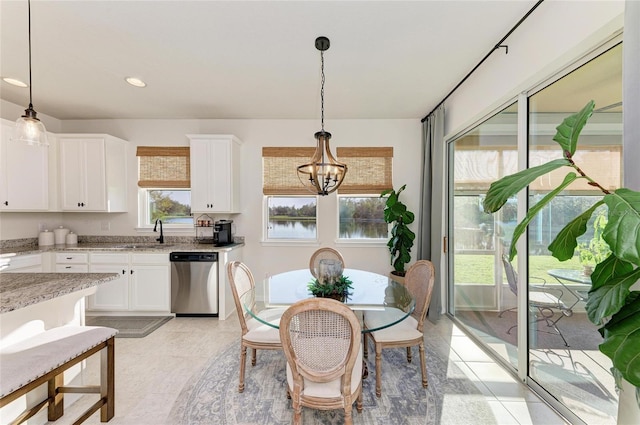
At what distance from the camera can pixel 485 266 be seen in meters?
2.72

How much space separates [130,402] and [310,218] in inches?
113

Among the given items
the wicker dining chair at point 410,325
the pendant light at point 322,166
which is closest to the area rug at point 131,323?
the wicker dining chair at point 410,325

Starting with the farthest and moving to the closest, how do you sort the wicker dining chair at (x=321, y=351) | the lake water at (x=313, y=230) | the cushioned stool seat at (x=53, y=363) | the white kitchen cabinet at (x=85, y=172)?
1. the lake water at (x=313, y=230)
2. the white kitchen cabinet at (x=85, y=172)
3. the wicker dining chair at (x=321, y=351)
4. the cushioned stool seat at (x=53, y=363)

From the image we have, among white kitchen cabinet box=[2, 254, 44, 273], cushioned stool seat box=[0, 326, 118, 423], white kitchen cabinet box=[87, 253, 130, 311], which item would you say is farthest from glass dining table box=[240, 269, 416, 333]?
white kitchen cabinet box=[2, 254, 44, 273]

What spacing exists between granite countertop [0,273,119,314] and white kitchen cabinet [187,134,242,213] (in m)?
1.96

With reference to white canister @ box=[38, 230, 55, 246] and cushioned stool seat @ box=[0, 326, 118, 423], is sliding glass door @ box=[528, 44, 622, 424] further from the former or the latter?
white canister @ box=[38, 230, 55, 246]

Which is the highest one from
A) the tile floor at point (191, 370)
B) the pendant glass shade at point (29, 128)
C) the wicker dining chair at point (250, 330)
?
the pendant glass shade at point (29, 128)

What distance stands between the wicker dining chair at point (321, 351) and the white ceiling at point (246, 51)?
6.71 ft

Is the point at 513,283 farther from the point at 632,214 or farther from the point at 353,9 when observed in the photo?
the point at 353,9

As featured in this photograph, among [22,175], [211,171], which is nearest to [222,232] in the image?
[211,171]

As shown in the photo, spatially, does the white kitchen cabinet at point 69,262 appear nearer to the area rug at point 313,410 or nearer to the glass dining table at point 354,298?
the area rug at point 313,410

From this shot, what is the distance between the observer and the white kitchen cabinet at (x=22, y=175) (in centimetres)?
311

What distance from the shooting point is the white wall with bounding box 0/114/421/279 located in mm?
4012

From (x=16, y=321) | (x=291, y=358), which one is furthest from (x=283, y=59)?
(x=16, y=321)
